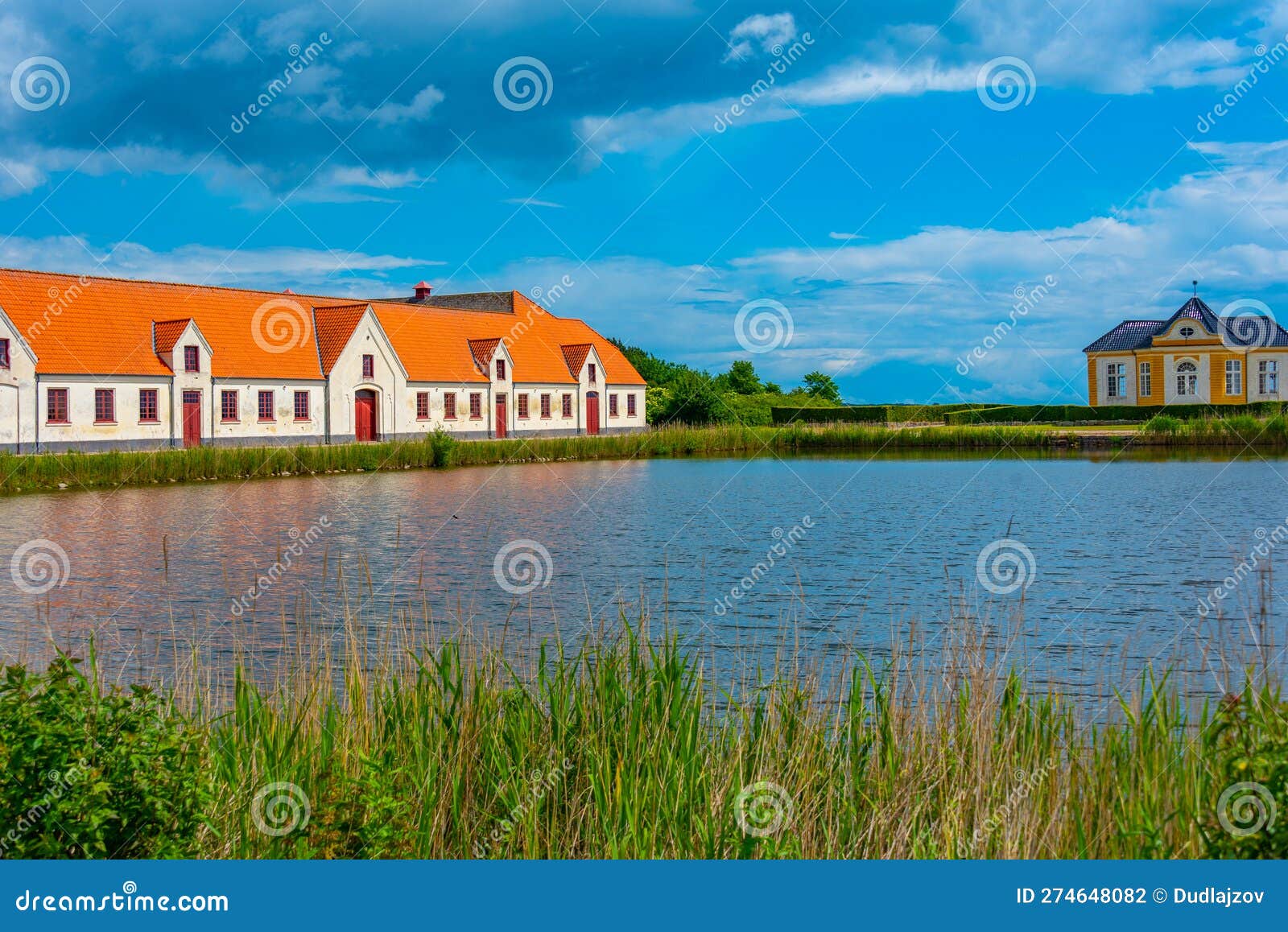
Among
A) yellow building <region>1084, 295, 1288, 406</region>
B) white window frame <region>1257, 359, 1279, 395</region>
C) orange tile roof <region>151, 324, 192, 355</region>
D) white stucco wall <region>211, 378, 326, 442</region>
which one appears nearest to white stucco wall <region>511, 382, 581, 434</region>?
white stucco wall <region>211, 378, 326, 442</region>

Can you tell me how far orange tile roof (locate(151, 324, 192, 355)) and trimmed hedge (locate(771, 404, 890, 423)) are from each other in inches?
1379

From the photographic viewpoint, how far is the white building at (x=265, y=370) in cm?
3769

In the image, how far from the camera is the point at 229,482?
112 feet

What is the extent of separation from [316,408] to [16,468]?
54.7 ft

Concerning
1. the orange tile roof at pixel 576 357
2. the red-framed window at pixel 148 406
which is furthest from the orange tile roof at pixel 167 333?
the orange tile roof at pixel 576 357

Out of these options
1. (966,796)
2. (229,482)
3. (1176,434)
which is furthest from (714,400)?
(966,796)

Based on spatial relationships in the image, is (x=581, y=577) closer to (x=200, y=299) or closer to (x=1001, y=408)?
(x=200, y=299)

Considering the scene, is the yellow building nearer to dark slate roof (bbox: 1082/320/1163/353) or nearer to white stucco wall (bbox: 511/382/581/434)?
dark slate roof (bbox: 1082/320/1163/353)

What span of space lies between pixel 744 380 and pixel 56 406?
137 ft

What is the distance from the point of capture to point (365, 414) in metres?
48.1

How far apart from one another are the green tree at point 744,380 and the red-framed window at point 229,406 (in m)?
34.2

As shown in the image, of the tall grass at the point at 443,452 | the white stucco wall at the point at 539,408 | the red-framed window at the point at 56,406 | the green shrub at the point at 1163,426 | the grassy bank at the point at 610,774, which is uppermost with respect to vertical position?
the white stucco wall at the point at 539,408

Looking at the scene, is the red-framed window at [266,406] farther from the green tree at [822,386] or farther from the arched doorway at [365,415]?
the green tree at [822,386]

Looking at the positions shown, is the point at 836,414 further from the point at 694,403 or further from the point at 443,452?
the point at 443,452
